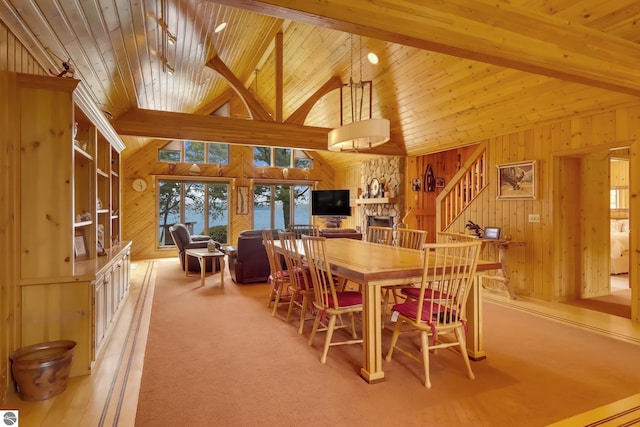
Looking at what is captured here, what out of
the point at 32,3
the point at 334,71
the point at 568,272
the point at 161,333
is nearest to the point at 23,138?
the point at 32,3

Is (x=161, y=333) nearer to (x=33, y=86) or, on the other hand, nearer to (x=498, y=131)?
(x=33, y=86)

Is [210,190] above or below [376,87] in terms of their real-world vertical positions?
below

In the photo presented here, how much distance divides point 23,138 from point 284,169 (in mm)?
7941

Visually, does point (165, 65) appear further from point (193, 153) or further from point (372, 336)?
point (193, 153)

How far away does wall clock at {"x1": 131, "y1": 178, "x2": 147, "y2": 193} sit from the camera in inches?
347

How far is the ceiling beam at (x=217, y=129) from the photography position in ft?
17.5

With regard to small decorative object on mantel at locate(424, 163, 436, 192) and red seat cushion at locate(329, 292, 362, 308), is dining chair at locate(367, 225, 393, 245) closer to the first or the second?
red seat cushion at locate(329, 292, 362, 308)

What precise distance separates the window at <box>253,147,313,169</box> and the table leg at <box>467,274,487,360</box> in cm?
808

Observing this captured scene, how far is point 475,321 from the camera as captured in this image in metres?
2.90

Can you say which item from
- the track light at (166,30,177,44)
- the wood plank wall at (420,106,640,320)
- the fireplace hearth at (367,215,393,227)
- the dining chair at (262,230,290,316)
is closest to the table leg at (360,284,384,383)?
the dining chair at (262,230,290,316)

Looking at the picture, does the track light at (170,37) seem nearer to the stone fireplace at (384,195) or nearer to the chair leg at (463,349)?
the chair leg at (463,349)

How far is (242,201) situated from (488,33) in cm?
826

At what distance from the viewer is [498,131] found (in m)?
5.34

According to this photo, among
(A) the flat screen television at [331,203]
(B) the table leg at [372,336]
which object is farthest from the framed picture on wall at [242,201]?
(B) the table leg at [372,336]
